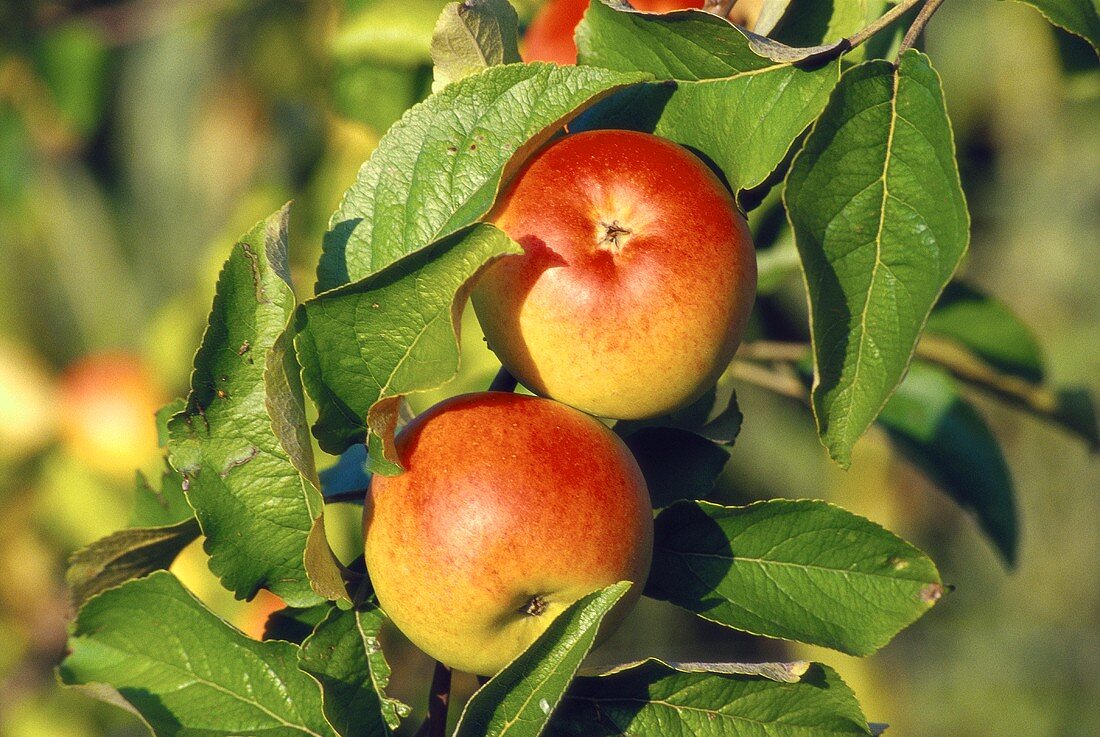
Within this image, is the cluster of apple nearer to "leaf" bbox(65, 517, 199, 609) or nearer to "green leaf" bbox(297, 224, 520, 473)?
"green leaf" bbox(297, 224, 520, 473)

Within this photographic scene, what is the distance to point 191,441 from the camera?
0.83 meters

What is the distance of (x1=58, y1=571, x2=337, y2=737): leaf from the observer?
86 cm

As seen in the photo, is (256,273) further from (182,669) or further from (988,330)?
(988,330)

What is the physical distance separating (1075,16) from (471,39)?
447mm

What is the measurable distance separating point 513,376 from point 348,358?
0.15 metres

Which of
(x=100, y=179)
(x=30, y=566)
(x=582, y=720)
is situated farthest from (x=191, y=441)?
(x=100, y=179)

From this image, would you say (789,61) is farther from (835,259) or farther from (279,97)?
(279,97)

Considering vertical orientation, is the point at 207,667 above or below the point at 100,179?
above

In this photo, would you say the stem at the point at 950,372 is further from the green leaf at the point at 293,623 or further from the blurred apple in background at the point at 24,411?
the blurred apple in background at the point at 24,411

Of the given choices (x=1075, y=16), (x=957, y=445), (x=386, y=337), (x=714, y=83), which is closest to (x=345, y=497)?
(x=386, y=337)

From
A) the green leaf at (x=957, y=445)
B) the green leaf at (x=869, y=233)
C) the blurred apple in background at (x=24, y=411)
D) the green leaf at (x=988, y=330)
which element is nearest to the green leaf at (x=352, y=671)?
the green leaf at (x=869, y=233)

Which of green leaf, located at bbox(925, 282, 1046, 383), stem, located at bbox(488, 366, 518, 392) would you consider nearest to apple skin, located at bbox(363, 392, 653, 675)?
stem, located at bbox(488, 366, 518, 392)

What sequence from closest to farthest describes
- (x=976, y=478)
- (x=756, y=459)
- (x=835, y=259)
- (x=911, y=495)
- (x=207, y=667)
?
(x=835, y=259)
(x=207, y=667)
(x=976, y=478)
(x=756, y=459)
(x=911, y=495)

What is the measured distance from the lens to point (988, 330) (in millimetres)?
1627
